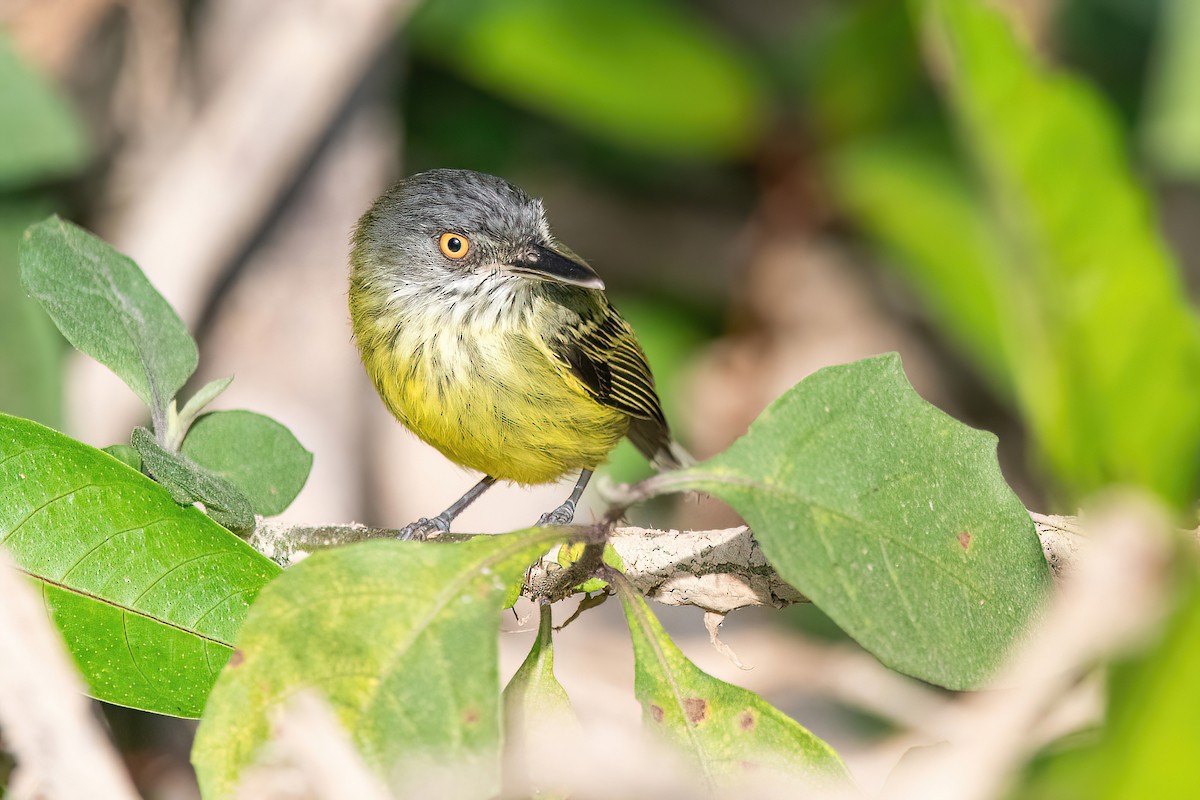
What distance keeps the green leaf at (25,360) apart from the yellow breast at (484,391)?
1.06 metres

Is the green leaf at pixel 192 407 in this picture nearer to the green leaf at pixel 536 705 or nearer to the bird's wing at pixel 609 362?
the green leaf at pixel 536 705

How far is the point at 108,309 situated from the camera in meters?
1.96

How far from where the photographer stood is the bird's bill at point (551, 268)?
309cm

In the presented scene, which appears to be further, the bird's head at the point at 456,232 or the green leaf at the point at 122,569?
the bird's head at the point at 456,232

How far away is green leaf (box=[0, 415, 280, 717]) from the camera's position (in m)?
1.63

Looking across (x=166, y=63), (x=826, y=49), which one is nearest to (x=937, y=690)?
(x=826, y=49)

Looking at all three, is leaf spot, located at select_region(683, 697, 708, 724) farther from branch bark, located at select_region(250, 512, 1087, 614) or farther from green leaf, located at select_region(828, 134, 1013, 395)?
green leaf, located at select_region(828, 134, 1013, 395)

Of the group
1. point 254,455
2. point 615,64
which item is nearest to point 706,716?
point 254,455

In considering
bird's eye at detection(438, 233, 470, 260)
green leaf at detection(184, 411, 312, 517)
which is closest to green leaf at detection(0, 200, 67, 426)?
bird's eye at detection(438, 233, 470, 260)

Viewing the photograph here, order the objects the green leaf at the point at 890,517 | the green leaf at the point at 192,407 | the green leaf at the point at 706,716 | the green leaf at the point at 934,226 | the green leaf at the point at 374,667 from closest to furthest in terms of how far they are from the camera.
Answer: the green leaf at the point at 374,667, the green leaf at the point at 890,517, the green leaf at the point at 706,716, the green leaf at the point at 192,407, the green leaf at the point at 934,226

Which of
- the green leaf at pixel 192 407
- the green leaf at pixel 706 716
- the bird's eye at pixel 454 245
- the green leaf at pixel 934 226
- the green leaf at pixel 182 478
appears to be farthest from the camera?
the green leaf at pixel 934 226

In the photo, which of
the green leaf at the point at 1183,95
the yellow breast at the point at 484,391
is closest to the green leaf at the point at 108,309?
the yellow breast at the point at 484,391

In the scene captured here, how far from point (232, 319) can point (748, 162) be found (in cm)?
240

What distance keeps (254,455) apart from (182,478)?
344 millimetres
